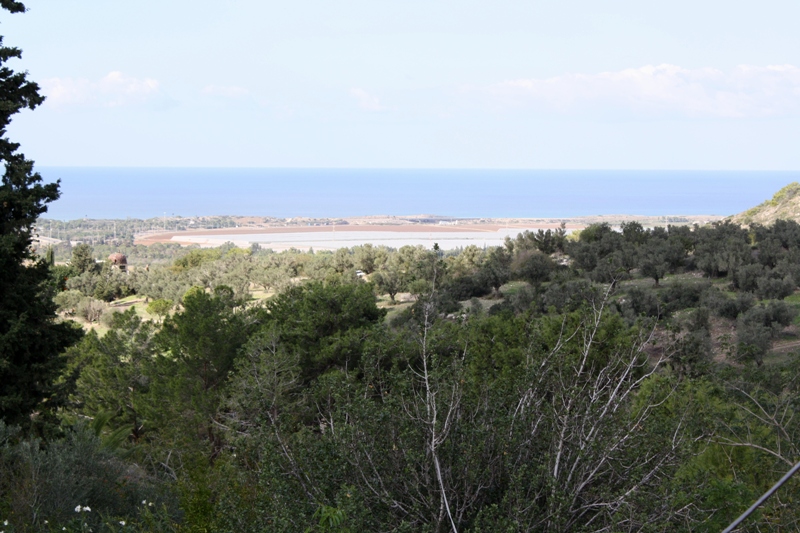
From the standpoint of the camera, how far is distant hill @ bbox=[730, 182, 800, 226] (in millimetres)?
36969

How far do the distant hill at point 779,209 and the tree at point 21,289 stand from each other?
3565 centimetres

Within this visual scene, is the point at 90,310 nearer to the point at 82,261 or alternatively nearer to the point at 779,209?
the point at 82,261

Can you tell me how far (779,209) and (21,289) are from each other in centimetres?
4043

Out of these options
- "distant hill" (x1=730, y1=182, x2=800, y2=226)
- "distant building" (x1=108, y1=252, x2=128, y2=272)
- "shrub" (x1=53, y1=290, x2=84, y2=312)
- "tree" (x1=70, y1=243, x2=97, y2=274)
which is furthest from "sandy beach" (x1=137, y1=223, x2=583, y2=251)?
"shrub" (x1=53, y1=290, x2=84, y2=312)

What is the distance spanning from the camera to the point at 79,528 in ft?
16.8

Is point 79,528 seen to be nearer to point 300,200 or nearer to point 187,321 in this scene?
point 187,321

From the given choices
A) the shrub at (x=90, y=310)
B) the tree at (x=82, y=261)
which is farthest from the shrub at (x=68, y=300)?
the tree at (x=82, y=261)

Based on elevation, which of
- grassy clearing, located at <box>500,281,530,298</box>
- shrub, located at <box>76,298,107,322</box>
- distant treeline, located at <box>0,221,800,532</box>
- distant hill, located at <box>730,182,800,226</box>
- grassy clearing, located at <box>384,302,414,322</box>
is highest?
distant hill, located at <box>730,182,800,226</box>

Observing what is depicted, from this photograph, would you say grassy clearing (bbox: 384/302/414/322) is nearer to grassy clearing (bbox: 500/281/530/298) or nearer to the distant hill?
grassy clearing (bbox: 500/281/530/298)

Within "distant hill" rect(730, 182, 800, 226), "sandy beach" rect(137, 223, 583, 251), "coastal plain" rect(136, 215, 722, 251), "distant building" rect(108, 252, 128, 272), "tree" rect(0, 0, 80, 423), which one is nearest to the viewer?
"tree" rect(0, 0, 80, 423)

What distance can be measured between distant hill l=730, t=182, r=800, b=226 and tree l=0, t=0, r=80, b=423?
117ft

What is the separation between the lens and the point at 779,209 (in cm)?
3906

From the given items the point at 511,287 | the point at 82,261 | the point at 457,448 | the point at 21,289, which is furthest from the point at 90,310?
the point at 457,448

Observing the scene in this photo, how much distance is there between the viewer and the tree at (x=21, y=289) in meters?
7.11
